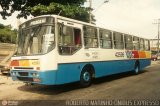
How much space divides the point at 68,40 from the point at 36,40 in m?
1.34

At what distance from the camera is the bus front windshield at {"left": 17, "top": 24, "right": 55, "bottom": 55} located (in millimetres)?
11000

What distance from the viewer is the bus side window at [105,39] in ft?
48.9

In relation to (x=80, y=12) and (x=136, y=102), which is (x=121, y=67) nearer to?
(x=80, y=12)

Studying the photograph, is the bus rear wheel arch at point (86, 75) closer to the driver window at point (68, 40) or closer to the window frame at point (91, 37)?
the window frame at point (91, 37)

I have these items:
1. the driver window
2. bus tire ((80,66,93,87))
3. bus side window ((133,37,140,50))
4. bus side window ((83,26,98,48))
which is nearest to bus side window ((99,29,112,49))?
bus side window ((83,26,98,48))

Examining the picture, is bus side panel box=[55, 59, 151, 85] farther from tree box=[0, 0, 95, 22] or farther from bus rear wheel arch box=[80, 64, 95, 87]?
tree box=[0, 0, 95, 22]

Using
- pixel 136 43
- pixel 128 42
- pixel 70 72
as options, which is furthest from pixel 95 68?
pixel 136 43

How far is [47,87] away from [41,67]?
292 centimetres

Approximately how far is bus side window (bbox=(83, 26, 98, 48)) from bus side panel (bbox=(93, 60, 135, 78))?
1.02 metres

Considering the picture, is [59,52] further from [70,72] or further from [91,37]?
[91,37]

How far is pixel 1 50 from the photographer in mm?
32688

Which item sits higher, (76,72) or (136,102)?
(76,72)

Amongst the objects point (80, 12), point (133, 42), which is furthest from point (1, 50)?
point (133, 42)

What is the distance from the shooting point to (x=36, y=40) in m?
11.4
